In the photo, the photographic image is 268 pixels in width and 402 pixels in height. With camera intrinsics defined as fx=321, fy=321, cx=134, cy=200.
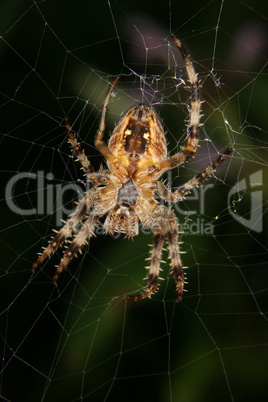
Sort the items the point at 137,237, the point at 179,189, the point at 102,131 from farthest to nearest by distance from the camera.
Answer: the point at 137,237 < the point at 179,189 < the point at 102,131

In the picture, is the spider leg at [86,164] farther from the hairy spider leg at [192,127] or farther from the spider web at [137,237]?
the hairy spider leg at [192,127]

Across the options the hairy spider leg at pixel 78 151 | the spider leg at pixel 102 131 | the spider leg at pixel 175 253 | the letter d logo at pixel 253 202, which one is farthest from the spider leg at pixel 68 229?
the letter d logo at pixel 253 202

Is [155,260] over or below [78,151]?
below

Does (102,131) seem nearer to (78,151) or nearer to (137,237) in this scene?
(78,151)

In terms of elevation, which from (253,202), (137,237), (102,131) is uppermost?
(102,131)

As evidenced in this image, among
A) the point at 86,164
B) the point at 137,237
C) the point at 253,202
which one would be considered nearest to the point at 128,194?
the point at 86,164
